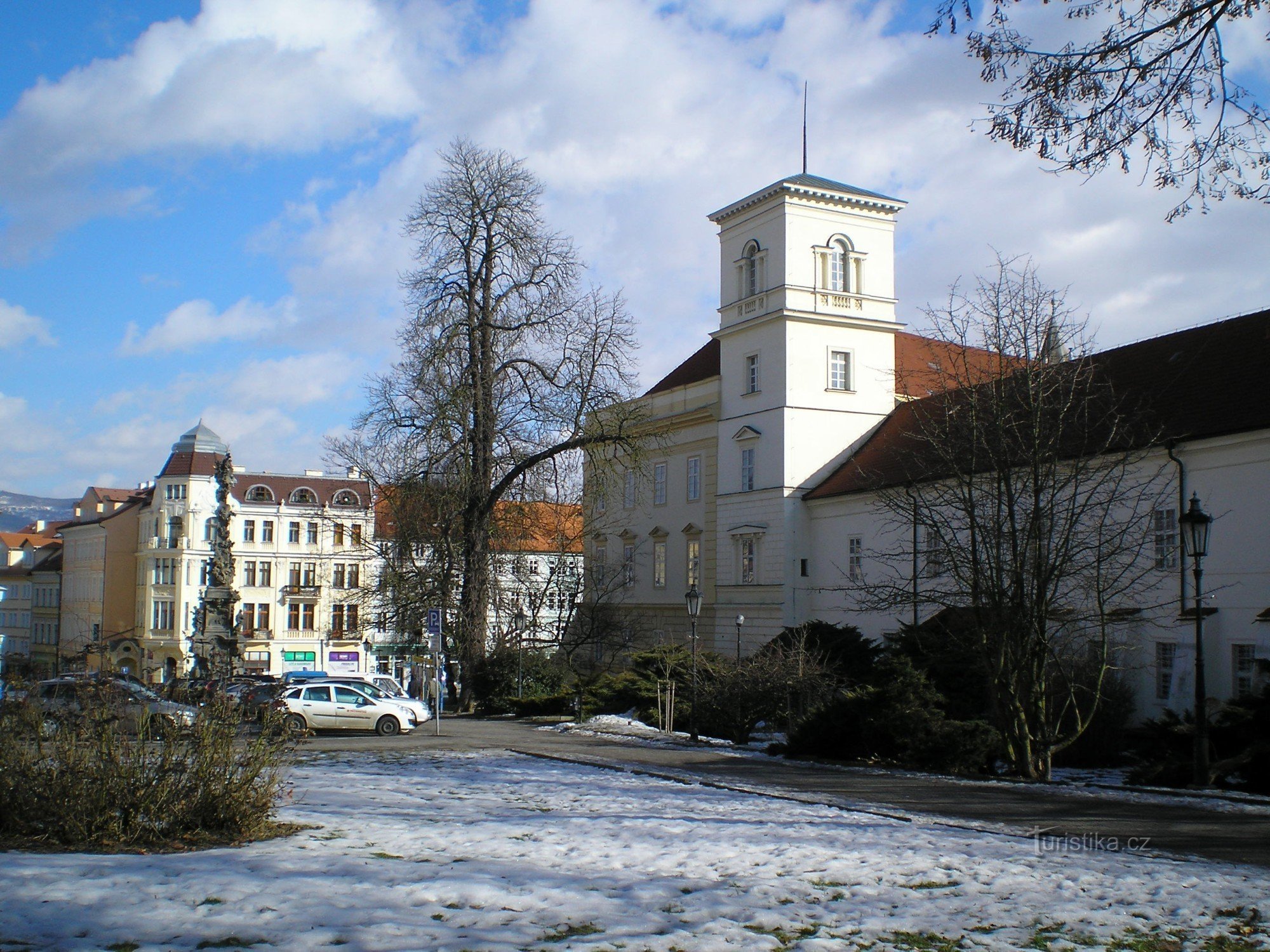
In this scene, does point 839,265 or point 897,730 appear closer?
point 897,730

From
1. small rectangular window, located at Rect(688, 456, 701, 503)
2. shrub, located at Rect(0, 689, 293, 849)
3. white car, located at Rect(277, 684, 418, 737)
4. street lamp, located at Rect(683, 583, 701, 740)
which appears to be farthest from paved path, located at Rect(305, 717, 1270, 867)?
small rectangular window, located at Rect(688, 456, 701, 503)

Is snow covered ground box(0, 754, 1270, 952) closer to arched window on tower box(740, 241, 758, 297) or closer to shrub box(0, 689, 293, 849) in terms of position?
shrub box(0, 689, 293, 849)

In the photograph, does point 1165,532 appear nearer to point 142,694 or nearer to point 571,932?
point 142,694

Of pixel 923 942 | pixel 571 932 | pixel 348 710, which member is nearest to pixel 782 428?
pixel 348 710

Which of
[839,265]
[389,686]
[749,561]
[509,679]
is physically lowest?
[389,686]

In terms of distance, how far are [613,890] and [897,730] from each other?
1198cm

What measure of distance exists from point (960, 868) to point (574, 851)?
9.88 ft

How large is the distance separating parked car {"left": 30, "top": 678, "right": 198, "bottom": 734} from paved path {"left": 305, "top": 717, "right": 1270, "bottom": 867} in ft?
22.5

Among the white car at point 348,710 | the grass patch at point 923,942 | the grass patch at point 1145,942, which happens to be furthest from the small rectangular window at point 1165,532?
the grass patch at point 923,942

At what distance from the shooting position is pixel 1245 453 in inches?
1099

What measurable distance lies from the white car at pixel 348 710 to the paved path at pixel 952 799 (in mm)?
5323

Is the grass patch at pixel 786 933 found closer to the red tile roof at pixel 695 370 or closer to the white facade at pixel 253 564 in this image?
the red tile roof at pixel 695 370

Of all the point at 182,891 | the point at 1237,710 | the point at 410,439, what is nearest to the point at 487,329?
the point at 410,439

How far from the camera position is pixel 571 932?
260 inches
